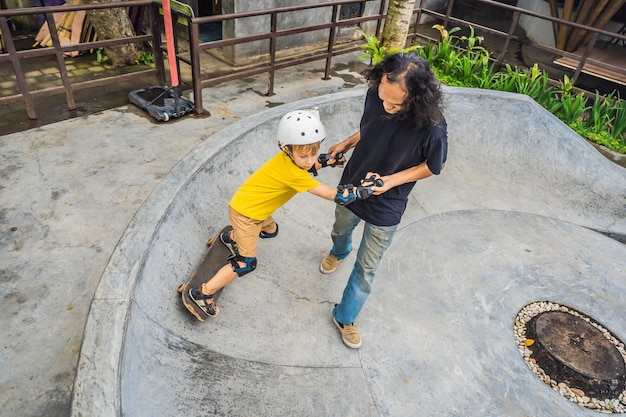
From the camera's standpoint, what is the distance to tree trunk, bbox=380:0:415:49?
6.17 metres

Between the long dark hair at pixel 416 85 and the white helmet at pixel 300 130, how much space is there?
52 centimetres

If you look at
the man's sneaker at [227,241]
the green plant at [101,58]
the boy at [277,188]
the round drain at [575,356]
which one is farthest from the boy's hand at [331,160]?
the green plant at [101,58]

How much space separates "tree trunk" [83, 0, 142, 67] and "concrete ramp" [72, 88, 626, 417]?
146 inches

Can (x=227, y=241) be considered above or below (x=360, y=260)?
below

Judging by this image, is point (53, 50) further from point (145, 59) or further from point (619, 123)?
point (619, 123)

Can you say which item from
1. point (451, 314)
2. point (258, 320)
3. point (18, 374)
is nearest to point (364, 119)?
point (258, 320)

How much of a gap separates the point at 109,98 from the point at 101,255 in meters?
3.25

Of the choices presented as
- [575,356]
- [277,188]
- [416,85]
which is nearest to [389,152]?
[416,85]

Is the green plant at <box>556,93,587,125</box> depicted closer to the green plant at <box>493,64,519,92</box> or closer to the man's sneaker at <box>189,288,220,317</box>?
the green plant at <box>493,64,519,92</box>

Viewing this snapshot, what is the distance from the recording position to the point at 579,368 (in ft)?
11.3

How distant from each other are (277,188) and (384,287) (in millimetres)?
1745

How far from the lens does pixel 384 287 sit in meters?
4.06

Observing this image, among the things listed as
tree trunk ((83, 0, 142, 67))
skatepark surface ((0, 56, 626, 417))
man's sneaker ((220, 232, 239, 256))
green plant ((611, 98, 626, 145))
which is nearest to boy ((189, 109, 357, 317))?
man's sneaker ((220, 232, 239, 256))

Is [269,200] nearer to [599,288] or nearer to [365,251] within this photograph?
[365,251]
